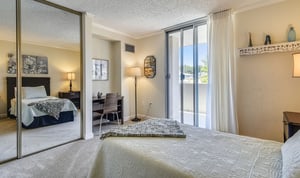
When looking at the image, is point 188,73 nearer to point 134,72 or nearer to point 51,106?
point 134,72

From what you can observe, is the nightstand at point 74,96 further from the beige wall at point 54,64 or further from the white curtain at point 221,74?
the white curtain at point 221,74

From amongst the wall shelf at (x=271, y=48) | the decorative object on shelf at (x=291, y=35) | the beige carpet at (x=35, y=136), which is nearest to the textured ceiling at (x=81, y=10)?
the decorative object on shelf at (x=291, y=35)

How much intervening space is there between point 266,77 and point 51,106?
12.2ft

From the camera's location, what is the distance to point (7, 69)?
245cm

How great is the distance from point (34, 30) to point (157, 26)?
8.24 ft

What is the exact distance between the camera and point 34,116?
9.27ft

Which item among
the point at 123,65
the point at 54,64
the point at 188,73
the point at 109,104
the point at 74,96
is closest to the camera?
the point at 54,64

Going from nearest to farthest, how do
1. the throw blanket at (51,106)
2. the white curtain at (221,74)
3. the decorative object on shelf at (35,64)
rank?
the decorative object on shelf at (35,64)
the throw blanket at (51,106)
the white curtain at (221,74)

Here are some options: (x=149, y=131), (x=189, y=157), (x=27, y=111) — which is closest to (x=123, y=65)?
(x=27, y=111)

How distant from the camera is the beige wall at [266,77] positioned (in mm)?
2605

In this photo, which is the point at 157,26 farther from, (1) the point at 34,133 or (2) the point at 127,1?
(1) the point at 34,133

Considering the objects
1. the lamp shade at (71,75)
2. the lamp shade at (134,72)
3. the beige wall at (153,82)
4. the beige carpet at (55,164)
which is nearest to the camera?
the beige carpet at (55,164)

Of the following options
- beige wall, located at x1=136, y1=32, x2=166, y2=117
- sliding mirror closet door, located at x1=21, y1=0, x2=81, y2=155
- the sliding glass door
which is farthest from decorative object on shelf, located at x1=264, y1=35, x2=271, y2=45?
sliding mirror closet door, located at x1=21, y1=0, x2=81, y2=155

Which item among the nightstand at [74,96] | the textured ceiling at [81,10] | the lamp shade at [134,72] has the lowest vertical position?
the nightstand at [74,96]
